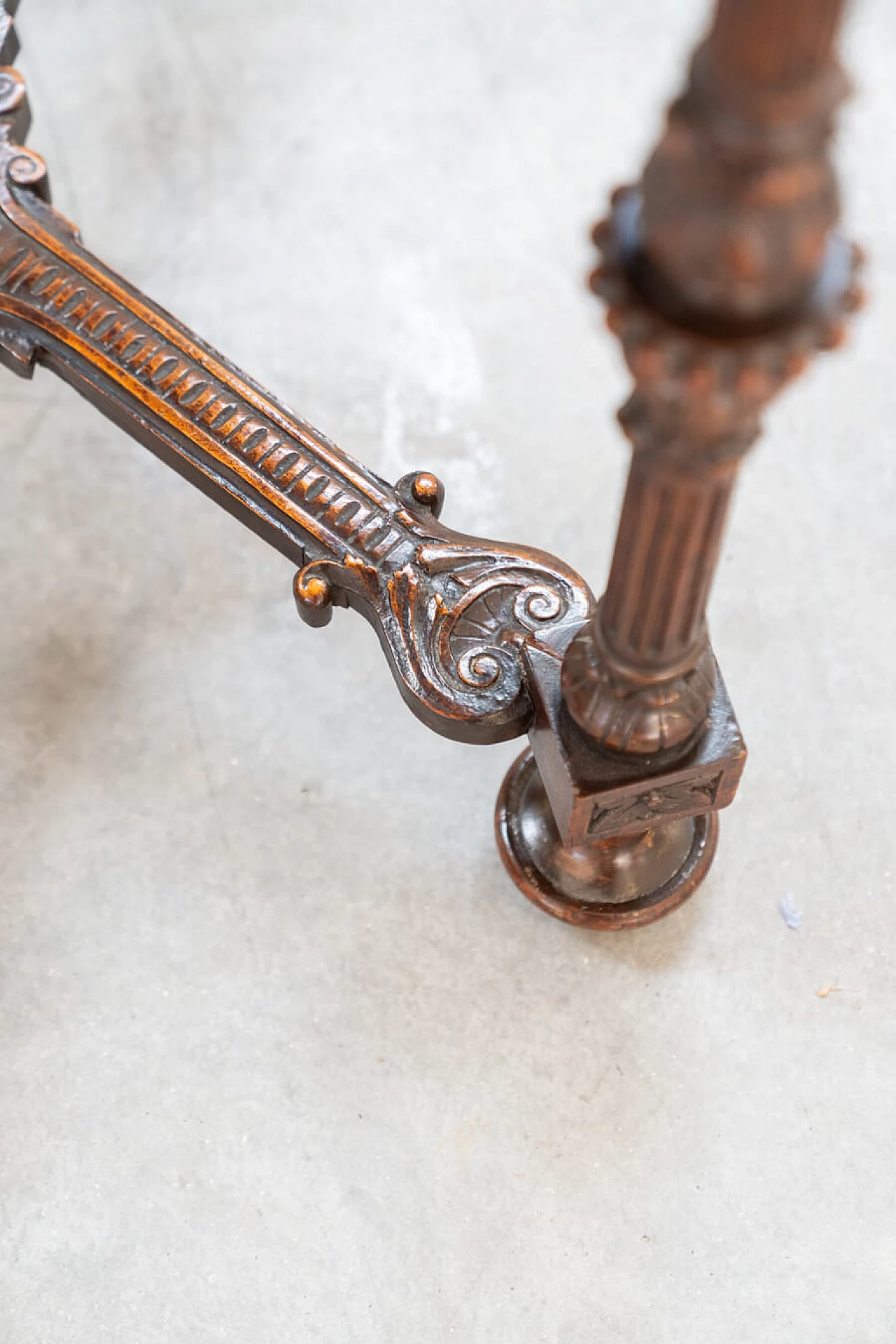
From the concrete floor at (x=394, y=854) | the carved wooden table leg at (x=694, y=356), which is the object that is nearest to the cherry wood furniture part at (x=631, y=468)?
the carved wooden table leg at (x=694, y=356)

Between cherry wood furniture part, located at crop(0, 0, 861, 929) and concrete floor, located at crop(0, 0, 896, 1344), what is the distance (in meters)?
0.19

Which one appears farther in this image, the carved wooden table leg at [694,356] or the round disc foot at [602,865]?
the round disc foot at [602,865]

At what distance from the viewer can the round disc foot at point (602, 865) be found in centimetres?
179

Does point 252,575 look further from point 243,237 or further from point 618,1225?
point 618,1225

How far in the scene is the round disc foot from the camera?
1.79 m

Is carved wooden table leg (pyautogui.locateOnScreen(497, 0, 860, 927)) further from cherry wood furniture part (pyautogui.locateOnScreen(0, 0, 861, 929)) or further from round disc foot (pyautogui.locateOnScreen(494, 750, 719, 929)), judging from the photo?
round disc foot (pyautogui.locateOnScreen(494, 750, 719, 929))

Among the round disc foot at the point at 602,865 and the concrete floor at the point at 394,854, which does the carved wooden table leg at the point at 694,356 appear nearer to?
the round disc foot at the point at 602,865

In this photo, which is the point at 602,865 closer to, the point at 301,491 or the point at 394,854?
the point at 394,854

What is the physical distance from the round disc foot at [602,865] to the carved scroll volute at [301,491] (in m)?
0.26

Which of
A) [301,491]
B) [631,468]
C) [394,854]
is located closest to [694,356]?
[631,468]

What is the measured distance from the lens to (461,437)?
2242 mm

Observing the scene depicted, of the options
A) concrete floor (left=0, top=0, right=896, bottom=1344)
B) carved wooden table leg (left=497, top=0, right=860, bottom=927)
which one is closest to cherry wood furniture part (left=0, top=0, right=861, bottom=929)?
carved wooden table leg (left=497, top=0, right=860, bottom=927)

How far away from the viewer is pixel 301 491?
1761mm

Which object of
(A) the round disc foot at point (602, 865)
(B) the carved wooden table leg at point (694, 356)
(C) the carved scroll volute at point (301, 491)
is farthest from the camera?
(A) the round disc foot at point (602, 865)
